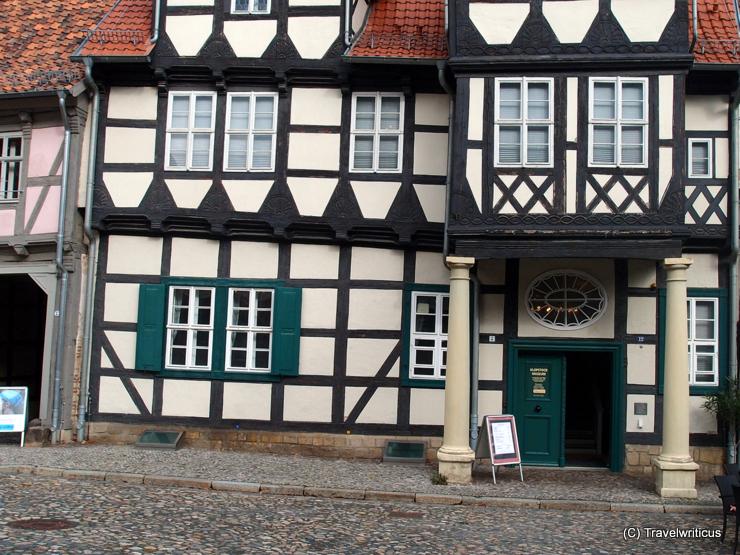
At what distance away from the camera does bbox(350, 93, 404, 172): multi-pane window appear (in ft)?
49.0

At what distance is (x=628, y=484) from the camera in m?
13.3

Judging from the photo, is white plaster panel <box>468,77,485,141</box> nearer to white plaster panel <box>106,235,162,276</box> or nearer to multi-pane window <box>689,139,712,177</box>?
multi-pane window <box>689,139,712,177</box>

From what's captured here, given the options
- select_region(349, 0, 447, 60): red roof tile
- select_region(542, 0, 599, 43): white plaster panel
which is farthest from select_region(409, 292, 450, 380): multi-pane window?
select_region(542, 0, 599, 43): white plaster panel

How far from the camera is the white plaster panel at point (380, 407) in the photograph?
1473 cm

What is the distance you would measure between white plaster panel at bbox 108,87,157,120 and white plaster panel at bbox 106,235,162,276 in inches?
91.2

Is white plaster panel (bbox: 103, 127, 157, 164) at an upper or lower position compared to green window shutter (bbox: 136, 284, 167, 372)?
upper

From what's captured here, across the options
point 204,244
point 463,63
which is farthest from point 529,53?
point 204,244

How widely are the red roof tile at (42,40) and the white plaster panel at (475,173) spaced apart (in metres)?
7.54

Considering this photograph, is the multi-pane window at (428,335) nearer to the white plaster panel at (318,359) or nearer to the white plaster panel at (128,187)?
the white plaster panel at (318,359)

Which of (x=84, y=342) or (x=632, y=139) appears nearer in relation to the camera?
(x=632, y=139)

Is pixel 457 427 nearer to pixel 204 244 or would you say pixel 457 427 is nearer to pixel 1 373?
pixel 204 244

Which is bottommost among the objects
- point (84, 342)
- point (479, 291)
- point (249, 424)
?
point (249, 424)

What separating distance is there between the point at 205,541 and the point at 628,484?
7.39 metres

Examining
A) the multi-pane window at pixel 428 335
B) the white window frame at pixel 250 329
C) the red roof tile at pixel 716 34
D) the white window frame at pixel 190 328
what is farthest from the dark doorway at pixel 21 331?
the red roof tile at pixel 716 34
